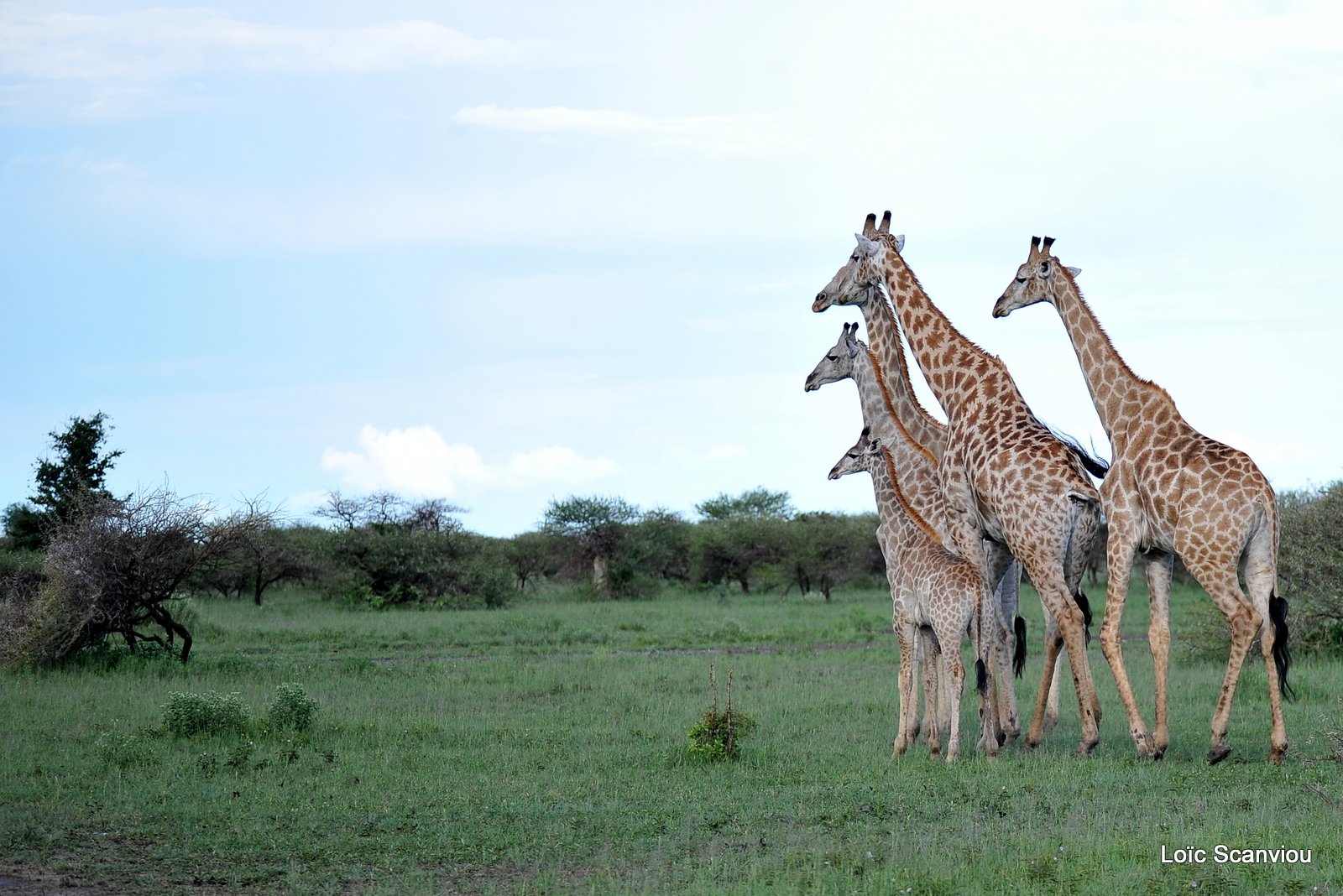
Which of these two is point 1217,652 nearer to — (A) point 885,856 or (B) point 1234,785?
(B) point 1234,785

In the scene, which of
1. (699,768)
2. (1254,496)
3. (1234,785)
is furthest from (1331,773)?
(699,768)

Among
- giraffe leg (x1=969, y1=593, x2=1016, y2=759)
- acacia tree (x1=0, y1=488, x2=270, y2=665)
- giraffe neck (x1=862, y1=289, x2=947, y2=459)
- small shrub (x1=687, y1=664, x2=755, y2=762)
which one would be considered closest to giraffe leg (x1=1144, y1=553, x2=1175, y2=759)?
giraffe leg (x1=969, y1=593, x2=1016, y2=759)

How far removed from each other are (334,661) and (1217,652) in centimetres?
1273

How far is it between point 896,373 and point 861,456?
107cm

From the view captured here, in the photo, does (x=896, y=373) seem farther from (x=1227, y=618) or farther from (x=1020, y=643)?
(x=1227, y=618)

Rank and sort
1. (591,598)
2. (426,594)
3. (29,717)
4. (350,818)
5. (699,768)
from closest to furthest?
(350,818), (699,768), (29,717), (426,594), (591,598)

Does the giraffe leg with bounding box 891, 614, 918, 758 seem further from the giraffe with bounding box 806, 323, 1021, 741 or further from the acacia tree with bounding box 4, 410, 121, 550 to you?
the acacia tree with bounding box 4, 410, 121, 550

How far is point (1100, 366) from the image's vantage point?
11273 millimetres

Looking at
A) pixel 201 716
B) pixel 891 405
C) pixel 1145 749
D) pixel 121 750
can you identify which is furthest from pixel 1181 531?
pixel 121 750

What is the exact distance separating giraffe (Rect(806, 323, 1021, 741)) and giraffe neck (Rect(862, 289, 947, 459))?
0.06 m

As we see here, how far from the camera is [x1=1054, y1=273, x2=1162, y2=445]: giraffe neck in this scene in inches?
433

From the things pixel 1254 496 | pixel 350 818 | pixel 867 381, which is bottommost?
pixel 350 818

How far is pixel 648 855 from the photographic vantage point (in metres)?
7.67

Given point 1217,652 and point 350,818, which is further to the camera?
point 1217,652
